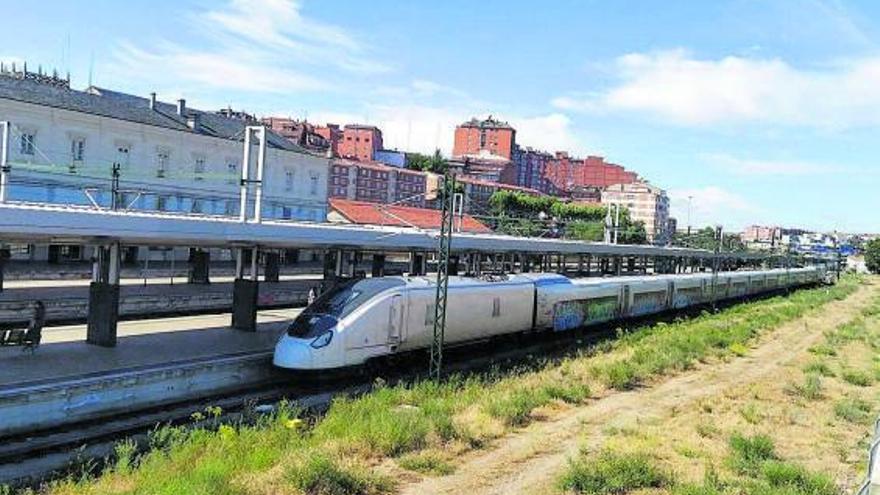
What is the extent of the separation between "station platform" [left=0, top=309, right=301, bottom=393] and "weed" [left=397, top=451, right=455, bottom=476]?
8975mm

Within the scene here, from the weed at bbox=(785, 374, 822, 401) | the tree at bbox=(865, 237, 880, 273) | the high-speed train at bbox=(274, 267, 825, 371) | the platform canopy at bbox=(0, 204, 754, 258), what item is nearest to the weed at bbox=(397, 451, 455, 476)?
the high-speed train at bbox=(274, 267, 825, 371)

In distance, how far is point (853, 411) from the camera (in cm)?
2011

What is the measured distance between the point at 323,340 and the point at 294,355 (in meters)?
0.85

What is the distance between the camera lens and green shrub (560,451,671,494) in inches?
492

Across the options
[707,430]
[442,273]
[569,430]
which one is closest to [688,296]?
[442,273]

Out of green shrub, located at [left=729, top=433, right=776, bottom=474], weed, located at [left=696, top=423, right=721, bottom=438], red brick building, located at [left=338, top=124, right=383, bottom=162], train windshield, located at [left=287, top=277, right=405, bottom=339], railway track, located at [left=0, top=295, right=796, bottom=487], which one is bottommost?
railway track, located at [left=0, top=295, right=796, bottom=487]

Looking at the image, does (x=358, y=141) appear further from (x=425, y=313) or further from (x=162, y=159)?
(x=425, y=313)

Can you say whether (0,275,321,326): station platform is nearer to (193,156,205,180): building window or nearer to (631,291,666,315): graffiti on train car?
(193,156,205,180): building window

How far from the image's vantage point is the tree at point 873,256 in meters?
154

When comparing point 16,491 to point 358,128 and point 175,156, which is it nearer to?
point 175,156

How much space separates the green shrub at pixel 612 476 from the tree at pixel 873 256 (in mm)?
159583

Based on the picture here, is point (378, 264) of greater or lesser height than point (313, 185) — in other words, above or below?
below

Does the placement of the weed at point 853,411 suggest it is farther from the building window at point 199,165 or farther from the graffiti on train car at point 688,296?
the building window at point 199,165

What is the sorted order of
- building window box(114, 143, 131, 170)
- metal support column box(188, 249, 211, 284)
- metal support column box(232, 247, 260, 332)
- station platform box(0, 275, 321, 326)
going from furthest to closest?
building window box(114, 143, 131, 170), metal support column box(188, 249, 211, 284), station platform box(0, 275, 321, 326), metal support column box(232, 247, 260, 332)
